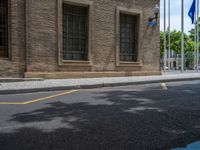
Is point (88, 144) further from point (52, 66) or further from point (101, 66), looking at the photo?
point (101, 66)

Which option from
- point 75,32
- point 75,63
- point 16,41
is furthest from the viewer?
point 75,32

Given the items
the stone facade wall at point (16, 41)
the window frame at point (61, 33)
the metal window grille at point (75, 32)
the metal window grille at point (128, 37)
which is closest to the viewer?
the stone facade wall at point (16, 41)

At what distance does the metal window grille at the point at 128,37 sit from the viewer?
57.4 ft

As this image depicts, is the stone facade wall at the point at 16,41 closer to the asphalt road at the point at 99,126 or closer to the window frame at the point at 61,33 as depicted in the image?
the window frame at the point at 61,33

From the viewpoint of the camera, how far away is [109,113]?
560cm

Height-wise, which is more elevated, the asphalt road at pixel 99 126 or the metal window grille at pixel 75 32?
the metal window grille at pixel 75 32

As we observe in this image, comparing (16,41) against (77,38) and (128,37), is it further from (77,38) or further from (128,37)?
(128,37)

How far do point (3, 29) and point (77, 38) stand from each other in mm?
4581

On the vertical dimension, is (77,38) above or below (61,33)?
below

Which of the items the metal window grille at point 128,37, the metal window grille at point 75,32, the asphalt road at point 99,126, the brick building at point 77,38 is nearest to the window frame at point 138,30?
the brick building at point 77,38

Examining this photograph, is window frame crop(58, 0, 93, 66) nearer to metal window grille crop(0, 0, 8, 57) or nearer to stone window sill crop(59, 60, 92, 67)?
stone window sill crop(59, 60, 92, 67)

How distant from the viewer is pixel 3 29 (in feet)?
42.5

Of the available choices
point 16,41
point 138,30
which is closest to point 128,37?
point 138,30

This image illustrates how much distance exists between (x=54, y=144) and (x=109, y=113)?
7.41 feet
